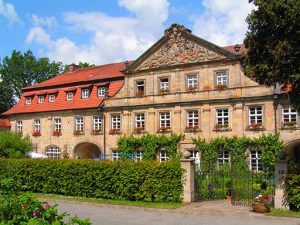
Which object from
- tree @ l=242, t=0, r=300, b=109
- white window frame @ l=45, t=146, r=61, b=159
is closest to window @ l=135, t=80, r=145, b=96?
white window frame @ l=45, t=146, r=61, b=159

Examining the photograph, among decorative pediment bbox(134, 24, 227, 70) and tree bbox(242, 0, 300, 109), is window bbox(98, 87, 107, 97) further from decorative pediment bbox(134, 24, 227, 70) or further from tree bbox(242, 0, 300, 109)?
tree bbox(242, 0, 300, 109)

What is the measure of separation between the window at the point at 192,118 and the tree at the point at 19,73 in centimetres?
3465

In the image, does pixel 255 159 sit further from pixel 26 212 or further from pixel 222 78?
pixel 26 212

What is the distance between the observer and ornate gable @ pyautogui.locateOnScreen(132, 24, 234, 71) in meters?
33.1

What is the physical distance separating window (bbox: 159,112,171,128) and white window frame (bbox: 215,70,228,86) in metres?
4.75

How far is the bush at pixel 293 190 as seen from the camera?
15875 mm

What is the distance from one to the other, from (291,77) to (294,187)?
399 centimetres

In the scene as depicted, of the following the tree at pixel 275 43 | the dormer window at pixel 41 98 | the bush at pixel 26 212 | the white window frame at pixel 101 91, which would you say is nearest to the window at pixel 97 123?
the white window frame at pixel 101 91

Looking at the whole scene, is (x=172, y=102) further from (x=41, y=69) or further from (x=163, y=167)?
(x=41, y=69)

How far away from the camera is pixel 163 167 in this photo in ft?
62.2

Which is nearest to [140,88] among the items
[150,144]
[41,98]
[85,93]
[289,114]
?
[150,144]

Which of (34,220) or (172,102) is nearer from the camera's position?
(34,220)

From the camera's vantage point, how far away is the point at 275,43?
1628cm

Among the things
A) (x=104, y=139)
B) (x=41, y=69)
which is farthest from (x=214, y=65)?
(x=41, y=69)
